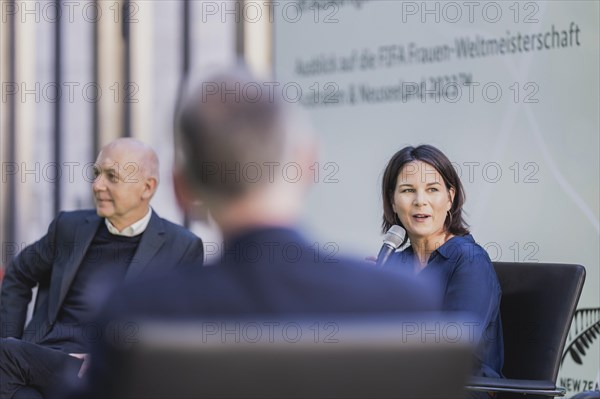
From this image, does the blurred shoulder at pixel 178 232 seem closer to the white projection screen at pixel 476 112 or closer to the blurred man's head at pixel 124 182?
the blurred man's head at pixel 124 182

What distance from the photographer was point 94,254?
3.66 meters

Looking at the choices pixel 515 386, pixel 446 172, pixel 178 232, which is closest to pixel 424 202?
pixel 446 172

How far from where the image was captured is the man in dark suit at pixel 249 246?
1.17 metres

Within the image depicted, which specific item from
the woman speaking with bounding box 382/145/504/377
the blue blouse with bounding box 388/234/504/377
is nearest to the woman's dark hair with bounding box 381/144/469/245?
the woman speaking with bounding box 382/145/504/377

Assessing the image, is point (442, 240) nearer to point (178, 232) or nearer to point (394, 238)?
point (394, 238)

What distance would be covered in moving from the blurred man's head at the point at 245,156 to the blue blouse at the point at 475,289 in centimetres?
133

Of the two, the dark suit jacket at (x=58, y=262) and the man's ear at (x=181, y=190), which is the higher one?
the man's ear at (x=181, y=190)

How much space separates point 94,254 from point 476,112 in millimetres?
1472

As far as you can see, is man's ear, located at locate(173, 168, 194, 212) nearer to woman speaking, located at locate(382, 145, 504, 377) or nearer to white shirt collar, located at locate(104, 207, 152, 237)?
woman speaking, located at locate(382, 145, 504, 377)

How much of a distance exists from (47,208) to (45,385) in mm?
6045

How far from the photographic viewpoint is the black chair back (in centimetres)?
262

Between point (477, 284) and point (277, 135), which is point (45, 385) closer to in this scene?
point (477, 284)

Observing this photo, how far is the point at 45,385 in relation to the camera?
3.09 metres

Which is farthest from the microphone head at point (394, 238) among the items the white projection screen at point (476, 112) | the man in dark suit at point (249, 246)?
the man in dark suit at point (249, 246)
